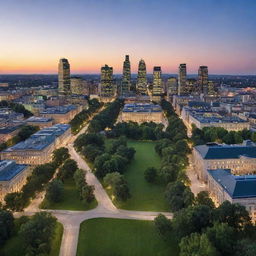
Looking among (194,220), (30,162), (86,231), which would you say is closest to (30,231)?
(86,231)

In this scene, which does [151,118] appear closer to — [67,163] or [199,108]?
[199,108]

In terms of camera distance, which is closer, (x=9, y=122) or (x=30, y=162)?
(x=30, y=162)

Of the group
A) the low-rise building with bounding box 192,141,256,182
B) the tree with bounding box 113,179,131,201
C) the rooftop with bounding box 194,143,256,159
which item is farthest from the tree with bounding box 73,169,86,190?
the rooftop with bounding box 194,143,256,159

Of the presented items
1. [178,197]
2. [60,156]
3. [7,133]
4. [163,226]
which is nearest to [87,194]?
[178,197]

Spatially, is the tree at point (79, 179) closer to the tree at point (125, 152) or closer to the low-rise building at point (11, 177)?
the low-rise building at point (11, 177)

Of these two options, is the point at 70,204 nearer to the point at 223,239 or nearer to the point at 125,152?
the point at 125,152

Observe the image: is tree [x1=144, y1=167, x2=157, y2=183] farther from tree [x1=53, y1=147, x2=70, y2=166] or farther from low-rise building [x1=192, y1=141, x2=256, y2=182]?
tree [x1=53, y1=147, x2=70, y2=166]
